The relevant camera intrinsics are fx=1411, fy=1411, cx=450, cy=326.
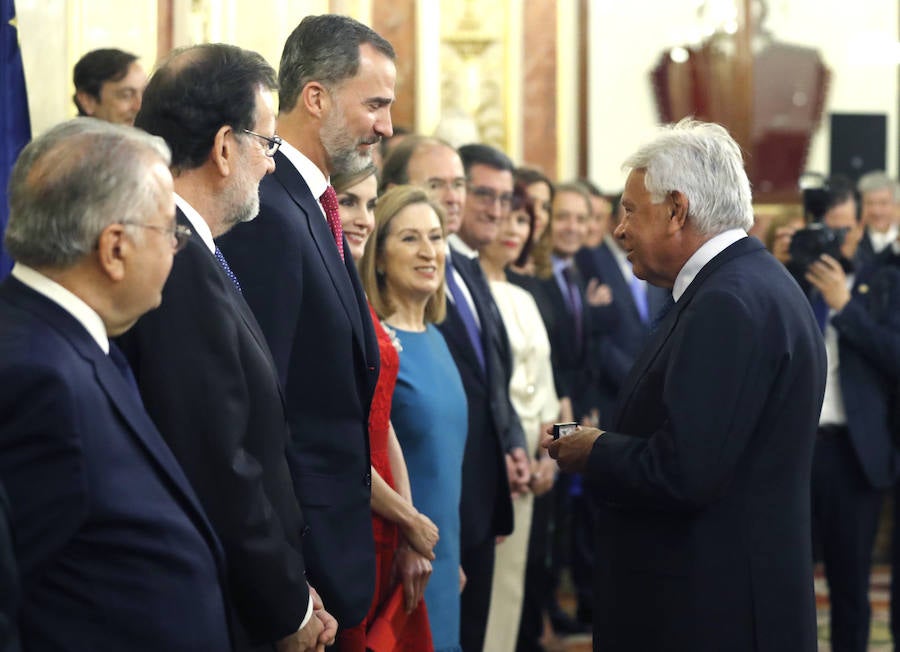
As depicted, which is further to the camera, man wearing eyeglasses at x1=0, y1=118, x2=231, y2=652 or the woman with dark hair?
the woman with dark hair

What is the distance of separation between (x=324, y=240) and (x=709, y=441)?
884 mm

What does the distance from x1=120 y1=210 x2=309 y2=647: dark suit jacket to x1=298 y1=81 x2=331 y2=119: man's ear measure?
2.23 feet

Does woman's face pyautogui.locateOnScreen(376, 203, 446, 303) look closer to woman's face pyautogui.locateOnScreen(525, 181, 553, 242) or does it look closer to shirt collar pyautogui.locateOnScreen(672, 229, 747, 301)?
shirt collar pyautogui.locateOnScreen(672, 229, 747, 301)

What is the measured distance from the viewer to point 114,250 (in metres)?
2.01

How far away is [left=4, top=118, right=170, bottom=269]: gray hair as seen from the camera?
1.97 m

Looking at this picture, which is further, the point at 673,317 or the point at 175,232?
the point at 673,317

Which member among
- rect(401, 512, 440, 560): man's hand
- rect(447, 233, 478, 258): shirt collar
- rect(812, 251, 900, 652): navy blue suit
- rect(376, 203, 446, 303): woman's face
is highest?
rect(376, 203, 446, 303): woman's face

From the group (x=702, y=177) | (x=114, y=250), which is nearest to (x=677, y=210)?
(x=702, y=177)

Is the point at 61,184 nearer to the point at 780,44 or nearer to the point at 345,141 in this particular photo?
the point at 345,141

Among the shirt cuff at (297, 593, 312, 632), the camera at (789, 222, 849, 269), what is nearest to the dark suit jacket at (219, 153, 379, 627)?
the shirt cuff at (297, 593, 312, 632)

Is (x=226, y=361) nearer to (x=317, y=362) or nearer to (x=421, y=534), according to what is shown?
(x=317, y=362)

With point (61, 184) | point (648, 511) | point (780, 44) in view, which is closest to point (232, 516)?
point (61, 184)

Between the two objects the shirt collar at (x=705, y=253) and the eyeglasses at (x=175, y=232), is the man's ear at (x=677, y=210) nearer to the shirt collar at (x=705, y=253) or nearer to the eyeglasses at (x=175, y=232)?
the shirt collar at (x=705, y=253)

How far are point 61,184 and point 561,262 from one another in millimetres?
4357
